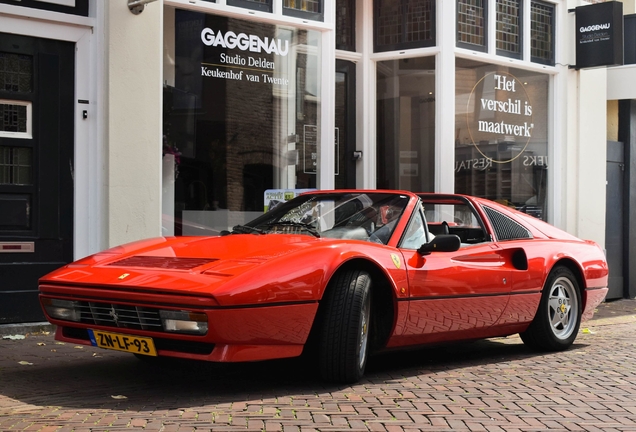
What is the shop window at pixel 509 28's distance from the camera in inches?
472

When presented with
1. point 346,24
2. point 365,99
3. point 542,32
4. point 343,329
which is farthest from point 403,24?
point 343,329

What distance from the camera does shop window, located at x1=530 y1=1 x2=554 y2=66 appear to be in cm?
1251

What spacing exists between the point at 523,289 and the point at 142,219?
12.3ft

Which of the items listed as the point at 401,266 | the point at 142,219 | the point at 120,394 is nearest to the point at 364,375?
the point at 401,266

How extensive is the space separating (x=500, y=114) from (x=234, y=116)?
4.41m

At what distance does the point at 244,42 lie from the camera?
379 inches

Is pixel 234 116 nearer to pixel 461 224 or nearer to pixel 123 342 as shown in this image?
pixel 461 224

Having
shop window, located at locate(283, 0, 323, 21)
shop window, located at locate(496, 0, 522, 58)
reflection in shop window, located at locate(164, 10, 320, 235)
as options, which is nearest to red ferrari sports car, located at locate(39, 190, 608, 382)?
reflection in shop window, located at locate(164, 10, 320, 235)

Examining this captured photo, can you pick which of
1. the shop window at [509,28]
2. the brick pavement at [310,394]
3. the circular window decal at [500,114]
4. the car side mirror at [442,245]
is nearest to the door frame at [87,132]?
the brick pavement at [310,394]

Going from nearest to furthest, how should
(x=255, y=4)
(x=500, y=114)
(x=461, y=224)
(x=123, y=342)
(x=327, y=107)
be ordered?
(x=123, y=342) → (x=461, y=224) → (x=255, y=4) → (x=327, y=107) → (x=500, y=114)

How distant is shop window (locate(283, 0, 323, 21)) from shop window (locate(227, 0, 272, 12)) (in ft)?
0.80

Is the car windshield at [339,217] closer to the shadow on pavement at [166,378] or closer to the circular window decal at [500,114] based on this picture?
the shadow on pavement at [166,378]

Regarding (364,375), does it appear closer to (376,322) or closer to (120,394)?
(376,322)

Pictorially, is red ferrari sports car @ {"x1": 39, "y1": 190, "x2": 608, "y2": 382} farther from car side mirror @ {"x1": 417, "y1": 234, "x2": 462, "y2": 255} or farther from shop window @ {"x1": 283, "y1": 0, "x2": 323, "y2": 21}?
shop window @ {"x1": 283, "y1": 0, "x2": 323, "y2": 21}
